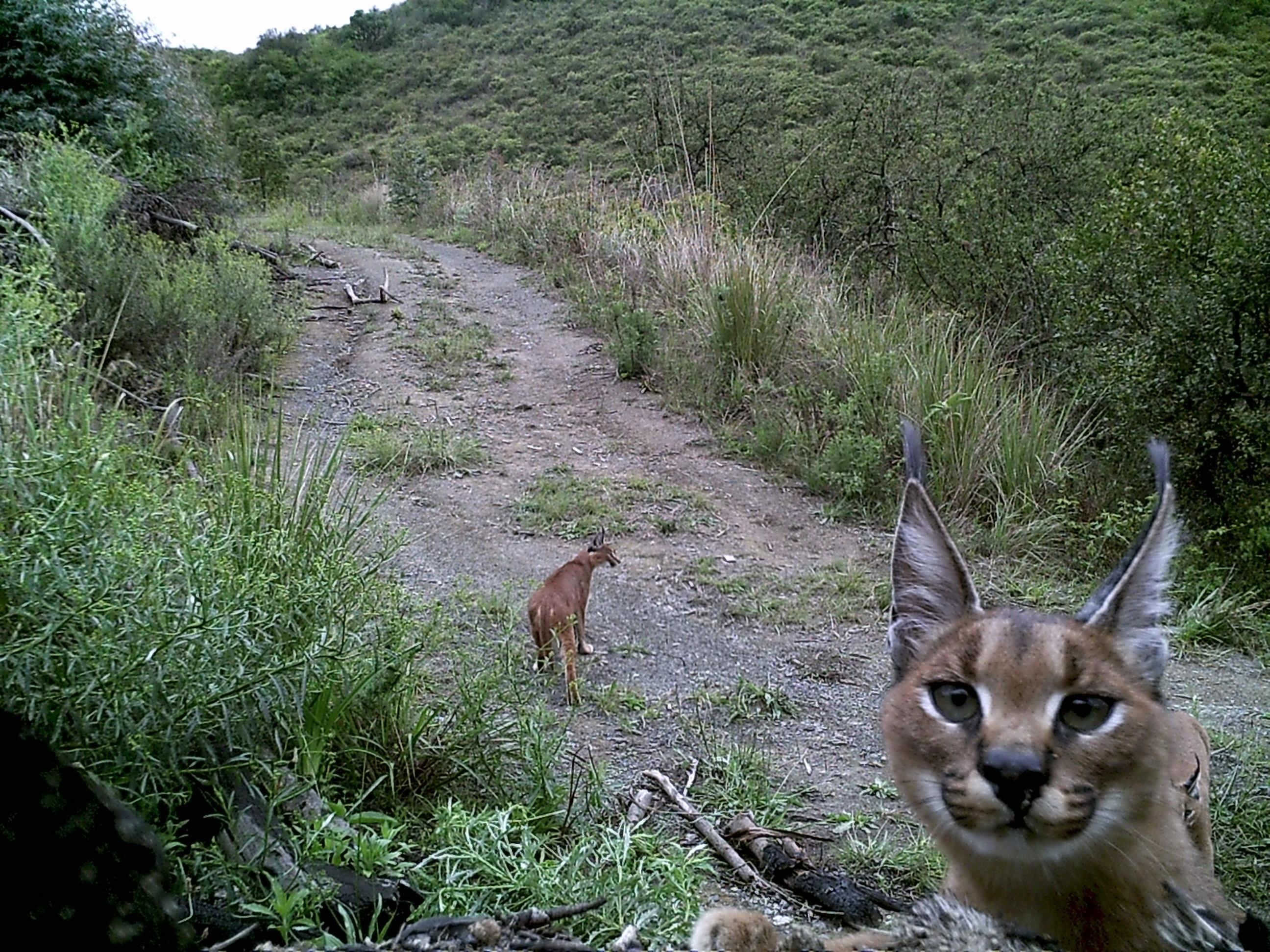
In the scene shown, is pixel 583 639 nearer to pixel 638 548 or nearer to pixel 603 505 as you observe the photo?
pixel 638 548

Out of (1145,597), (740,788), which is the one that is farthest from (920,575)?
(740,788)

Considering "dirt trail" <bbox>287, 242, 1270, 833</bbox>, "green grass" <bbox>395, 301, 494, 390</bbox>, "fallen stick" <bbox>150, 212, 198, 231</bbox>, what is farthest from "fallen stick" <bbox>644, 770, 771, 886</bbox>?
"fallen stick" <bbox>150, 212, 198, 231</bbox>

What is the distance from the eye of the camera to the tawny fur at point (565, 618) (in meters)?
4.84

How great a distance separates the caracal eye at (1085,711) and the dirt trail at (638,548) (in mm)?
2525

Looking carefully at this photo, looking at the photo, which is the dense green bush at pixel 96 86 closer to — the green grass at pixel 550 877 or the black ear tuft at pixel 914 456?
the green grass at pixel 550 877

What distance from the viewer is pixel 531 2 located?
39500mm

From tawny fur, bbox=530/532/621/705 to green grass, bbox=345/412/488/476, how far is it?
86.6 inches

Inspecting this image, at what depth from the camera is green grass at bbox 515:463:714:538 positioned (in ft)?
23.5

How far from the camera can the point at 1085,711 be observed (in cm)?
175

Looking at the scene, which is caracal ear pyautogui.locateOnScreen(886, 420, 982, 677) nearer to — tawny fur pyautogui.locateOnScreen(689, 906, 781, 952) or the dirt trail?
tawny fur pyautogui.locateOnScreen(689, 906, 781, 952)

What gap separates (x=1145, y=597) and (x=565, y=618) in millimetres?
3378

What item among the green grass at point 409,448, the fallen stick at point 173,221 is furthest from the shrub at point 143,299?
the fallen stick at point 173,221

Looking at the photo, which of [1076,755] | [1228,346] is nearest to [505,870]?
[1076,755]

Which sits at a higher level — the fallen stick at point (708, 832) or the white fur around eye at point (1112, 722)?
the white fur around eye at point (1112, 722)
